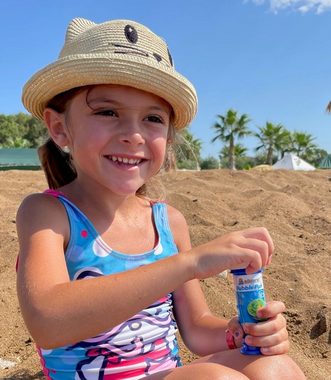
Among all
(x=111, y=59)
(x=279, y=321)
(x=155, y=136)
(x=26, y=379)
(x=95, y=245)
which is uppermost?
(x=111, y=59)

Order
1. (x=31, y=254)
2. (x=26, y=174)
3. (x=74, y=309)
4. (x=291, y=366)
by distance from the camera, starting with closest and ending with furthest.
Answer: (x=74, y=309) < (x=31, y=254) < (x=291, y=366) < (x=26, y=174)

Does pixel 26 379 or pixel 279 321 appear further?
pixel 26 379

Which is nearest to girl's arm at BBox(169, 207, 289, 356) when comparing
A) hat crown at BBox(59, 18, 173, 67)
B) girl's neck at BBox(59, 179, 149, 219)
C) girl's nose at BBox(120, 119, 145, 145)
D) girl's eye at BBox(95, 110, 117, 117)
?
girl's neck at BBox(59, 179, 149, 219)

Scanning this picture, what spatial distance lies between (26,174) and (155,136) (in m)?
6.03

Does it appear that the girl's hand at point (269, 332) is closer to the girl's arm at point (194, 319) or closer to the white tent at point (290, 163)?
the girl's arm at point (194, 319)

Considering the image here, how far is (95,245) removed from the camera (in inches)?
62.7

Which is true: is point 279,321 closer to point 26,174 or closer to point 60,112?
point 60,112

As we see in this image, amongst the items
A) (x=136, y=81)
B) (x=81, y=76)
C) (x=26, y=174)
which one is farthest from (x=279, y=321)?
(x=26, y=174)

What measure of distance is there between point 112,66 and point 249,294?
803mm

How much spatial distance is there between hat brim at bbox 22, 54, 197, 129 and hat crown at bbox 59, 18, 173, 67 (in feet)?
0.16

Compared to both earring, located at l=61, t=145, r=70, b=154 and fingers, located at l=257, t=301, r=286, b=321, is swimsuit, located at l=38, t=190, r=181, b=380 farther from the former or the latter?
fingers, located at l=257, t=301, r=286, b=321

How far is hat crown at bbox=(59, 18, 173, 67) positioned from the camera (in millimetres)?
1559

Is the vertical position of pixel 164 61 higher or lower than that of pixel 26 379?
higher

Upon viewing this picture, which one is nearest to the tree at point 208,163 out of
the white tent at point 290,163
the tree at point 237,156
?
the tree at point 237,156
